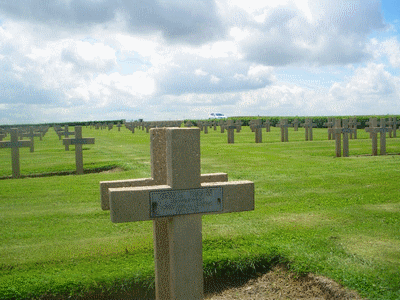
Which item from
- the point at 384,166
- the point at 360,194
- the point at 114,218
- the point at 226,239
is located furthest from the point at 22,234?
the point at 384,166

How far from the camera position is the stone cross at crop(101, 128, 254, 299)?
9.28ft

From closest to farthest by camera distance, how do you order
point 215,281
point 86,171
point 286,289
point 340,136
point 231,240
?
point 286,289
point 215,281
point 231,240
point 86,171
point 340,136

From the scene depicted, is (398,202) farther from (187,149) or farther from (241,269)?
(187,149)

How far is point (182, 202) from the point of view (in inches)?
114

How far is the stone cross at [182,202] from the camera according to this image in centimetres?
283

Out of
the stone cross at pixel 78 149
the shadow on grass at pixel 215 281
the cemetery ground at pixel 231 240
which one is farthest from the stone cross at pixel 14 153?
the shadow on grass at pixel 215 281

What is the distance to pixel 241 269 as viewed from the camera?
4625 millimetres

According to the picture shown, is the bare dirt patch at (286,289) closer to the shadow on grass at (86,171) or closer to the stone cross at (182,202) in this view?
the stone cross at (182,202)

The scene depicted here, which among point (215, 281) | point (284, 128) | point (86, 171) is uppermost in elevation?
point (284, 128)

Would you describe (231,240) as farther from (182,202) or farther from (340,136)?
(340,136)

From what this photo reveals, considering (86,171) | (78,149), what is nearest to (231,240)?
(78,149)

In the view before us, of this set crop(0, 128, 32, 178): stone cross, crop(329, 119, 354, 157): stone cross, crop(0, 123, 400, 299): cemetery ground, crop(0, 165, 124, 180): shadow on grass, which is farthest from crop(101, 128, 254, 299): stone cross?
crop(329, 119, 354, 157): stone cross

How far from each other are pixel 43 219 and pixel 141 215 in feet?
15.6

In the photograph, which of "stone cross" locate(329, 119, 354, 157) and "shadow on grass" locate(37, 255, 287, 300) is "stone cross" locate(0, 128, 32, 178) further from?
"stone cross" locate(329, 119, 354, 157)
